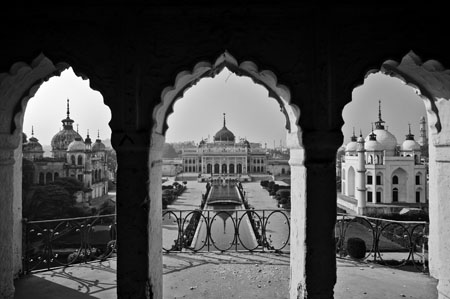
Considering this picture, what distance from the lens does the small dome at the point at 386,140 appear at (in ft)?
104

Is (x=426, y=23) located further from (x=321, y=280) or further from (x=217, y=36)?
(x=321, y=280)

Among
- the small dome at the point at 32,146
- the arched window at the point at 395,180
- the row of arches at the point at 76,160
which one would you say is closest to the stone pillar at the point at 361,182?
the arched window at the point at 395,180

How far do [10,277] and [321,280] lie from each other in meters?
3.48

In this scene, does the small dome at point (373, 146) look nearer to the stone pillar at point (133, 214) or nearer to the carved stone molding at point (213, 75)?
the carved stone molding at point (213, 75)

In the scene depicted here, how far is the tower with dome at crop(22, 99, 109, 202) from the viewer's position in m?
30.2

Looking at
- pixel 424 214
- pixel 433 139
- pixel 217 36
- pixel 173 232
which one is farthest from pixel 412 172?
pixel 217 36

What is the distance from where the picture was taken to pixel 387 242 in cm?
1590

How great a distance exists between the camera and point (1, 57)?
3.28 metres

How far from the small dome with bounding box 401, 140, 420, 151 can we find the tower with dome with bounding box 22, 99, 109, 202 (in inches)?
1256

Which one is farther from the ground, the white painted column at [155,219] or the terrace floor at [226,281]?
the white painted column at [155,219]

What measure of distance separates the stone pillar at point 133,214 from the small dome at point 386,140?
106 feet

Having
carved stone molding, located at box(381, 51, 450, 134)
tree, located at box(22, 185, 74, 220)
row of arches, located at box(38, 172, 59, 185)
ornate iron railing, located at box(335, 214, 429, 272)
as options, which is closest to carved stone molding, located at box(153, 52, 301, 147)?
carved stone molding, located at box(381, 51, 450, 134)

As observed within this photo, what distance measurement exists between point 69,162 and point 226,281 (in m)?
31.7

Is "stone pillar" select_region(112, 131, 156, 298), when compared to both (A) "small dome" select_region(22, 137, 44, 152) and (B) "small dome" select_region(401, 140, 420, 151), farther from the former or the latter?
(B) "small dome" select_region(401, 140, 420, 151)
